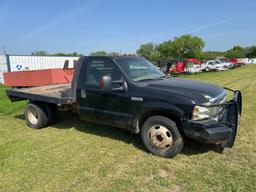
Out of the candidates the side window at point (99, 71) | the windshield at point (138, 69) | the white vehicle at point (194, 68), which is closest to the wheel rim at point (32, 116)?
the side window at point (99, 71)

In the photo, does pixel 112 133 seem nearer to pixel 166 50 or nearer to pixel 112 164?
pixel 112 164

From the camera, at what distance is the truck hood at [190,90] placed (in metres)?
4.24

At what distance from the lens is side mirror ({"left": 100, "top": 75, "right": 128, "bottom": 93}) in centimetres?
458

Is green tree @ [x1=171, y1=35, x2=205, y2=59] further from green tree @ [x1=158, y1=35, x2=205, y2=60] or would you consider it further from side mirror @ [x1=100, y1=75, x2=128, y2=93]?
side mirror @ [x1=100, y1=75, x2=128, y2=93]

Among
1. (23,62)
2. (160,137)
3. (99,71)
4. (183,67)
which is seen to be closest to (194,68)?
(183,67)

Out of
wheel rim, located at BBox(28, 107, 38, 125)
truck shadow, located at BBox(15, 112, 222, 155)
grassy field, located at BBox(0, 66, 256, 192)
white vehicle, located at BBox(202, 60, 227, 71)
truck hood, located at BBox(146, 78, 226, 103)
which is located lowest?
grassy field, located at BBox(0, 66, 256, 192)

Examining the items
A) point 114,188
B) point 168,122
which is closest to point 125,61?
point 168,122

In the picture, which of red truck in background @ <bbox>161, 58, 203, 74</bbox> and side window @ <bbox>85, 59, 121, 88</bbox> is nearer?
side window @ <bbox>85, 59, 121, 88</bbox>

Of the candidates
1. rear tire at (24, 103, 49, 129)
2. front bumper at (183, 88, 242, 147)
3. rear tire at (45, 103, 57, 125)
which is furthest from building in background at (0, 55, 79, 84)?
front bumper at (183, 88, 242, 147)

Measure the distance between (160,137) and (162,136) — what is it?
0.18 feet

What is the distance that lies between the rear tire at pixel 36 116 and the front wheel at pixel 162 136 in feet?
9.53

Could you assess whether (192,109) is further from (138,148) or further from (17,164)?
(17,164)

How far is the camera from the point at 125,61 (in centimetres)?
Answer: 536

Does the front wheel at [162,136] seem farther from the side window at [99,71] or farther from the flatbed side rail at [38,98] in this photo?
the flatbed side rail at [38,98]
